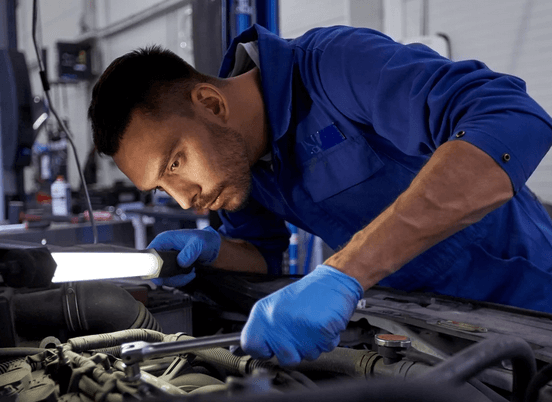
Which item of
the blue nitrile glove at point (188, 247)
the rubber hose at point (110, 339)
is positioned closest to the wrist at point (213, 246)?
the blue nitrile glove at point (188, 247)

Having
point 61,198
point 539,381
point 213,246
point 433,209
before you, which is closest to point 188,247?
point 213,246

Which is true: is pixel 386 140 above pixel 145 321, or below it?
above

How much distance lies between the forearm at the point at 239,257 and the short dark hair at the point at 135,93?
0.49 m

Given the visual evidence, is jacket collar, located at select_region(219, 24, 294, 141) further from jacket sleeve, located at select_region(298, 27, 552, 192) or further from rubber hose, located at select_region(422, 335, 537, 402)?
rubber hose, located at select_region(422, 335, 537, 402)

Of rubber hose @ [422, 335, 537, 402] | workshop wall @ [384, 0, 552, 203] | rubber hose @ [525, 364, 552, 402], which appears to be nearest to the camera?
rubber hose @ [422, 335, 537, 402]

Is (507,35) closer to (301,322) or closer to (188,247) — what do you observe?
(188,247)

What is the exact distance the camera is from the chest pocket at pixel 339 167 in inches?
48.5

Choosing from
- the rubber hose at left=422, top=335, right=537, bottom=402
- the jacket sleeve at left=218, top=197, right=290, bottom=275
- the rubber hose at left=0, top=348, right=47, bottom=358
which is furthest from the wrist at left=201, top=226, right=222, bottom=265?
the rubber hose at left=422, top=335, right=537, bottom=402

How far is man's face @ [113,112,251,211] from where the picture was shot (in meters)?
1.13

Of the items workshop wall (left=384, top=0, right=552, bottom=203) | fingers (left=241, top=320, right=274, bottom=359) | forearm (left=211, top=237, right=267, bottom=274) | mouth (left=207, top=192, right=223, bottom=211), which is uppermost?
workshop wall (left=384, top=0, right=552, bottom=203)

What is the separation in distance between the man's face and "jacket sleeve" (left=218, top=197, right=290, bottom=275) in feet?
0.96

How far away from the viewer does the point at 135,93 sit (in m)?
1.15

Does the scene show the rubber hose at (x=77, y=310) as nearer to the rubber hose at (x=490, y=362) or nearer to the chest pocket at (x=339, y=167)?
the chest pocket at (x=339, y=167)

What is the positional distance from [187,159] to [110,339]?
45 cm
